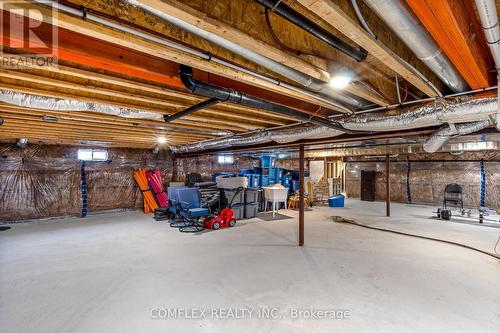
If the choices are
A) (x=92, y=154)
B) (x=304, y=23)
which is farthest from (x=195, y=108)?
(x=92, y=154)

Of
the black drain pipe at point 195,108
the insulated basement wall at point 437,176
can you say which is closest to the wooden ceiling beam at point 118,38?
the black drain pipe at point 195,108

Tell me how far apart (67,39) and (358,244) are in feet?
15.2

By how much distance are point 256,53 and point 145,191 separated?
7000mm

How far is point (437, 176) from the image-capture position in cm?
888

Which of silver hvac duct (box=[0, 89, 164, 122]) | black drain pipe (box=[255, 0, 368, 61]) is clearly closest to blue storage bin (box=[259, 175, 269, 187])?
silver hvac duct (box=[0, 89, 164, 122])

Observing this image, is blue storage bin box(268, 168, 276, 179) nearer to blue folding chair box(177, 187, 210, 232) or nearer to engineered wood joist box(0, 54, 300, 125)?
blue folding chair box(177, 187, 210, 232)

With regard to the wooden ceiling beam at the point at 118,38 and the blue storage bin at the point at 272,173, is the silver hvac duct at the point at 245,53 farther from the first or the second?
the blue storage bin at the point at 272,173

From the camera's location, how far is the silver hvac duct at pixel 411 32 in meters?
1.00

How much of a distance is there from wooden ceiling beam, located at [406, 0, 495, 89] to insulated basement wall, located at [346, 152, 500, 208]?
8797mm

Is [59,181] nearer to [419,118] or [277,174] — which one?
[277,174]

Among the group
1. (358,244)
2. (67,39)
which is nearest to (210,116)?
(67,39)

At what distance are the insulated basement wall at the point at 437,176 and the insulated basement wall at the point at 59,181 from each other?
371 inches

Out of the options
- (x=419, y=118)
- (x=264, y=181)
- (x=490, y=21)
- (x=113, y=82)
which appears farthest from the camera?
(x=264, y=181)

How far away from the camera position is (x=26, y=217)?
5906 mm
